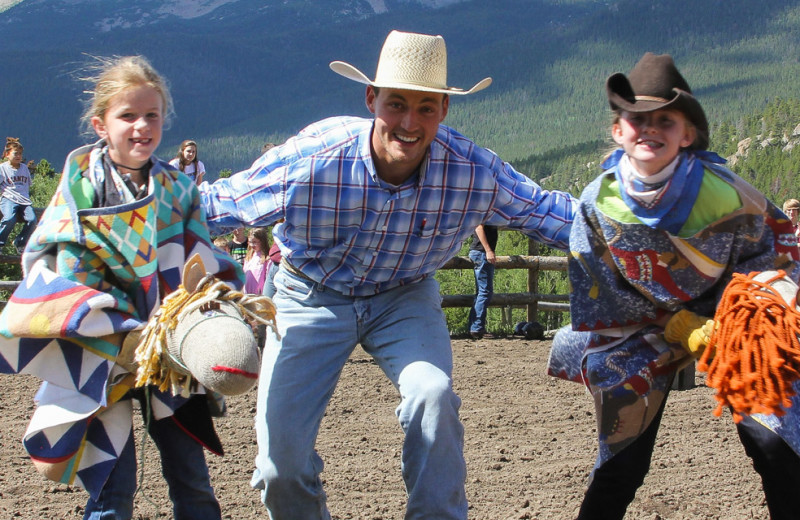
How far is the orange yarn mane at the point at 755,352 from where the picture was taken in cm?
320

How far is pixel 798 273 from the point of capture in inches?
141

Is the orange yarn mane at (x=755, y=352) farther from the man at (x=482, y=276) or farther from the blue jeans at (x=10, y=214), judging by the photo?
the blue jeans at (x=10, y=214)

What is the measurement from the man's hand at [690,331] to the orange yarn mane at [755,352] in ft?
0.25

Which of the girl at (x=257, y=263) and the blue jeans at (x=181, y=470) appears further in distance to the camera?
the girl at (x=257, y=263)

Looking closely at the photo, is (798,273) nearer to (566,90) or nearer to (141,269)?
(141,269)

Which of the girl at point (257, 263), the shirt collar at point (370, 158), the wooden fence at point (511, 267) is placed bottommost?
the wooden fence at point (511, 267)

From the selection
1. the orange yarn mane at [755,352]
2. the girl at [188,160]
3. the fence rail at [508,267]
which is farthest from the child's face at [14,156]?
the orange yarn mane at [755,352]

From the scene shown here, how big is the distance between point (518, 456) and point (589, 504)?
1950 millimetres

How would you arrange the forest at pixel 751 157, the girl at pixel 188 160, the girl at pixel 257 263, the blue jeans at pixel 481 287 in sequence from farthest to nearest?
the forest at pixel 751 157 < the blue jeans at pixel 481 287 < the girl at pixel 188 160 < the girl at pixel 257 263

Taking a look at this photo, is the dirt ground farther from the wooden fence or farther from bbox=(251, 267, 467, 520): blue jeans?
the wooden fence

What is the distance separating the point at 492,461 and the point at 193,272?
9.23 feet

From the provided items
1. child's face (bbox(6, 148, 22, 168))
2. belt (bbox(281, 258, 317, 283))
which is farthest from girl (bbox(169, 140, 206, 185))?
belt (bbox(281, 258, 317, 283))

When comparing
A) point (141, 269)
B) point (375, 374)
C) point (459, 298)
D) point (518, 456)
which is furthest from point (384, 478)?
point (459, 298)

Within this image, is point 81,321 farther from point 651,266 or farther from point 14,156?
point 14,156
